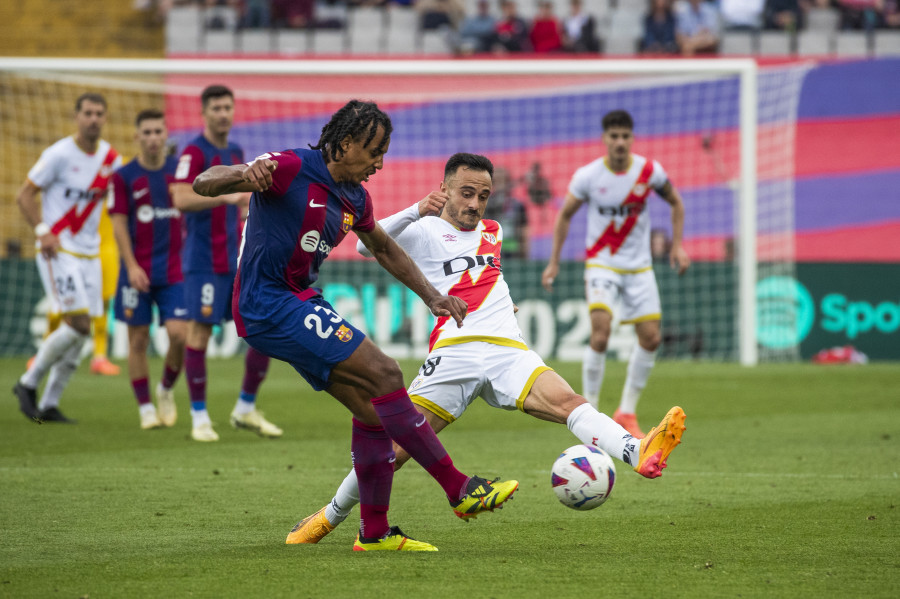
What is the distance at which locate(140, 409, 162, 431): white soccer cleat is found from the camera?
911 cm

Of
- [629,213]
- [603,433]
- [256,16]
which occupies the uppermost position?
[256,16]

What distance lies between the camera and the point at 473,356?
5.41m

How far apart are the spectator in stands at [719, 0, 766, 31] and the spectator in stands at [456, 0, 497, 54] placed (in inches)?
166

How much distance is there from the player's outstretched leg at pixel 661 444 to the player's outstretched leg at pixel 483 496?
2.08ft

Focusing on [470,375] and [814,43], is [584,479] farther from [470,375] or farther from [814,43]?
[814,43]

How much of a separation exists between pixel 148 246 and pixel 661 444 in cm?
573

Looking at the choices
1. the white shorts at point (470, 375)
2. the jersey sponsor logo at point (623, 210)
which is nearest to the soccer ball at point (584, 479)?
the white shorts at point (470, 375)

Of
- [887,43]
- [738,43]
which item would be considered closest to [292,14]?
[738,43]

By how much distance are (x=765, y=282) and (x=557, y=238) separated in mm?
6952

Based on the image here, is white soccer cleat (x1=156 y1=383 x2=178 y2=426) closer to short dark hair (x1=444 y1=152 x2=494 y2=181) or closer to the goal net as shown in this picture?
short dark hair (x1=444 y1=152 x2=494 y2=181)

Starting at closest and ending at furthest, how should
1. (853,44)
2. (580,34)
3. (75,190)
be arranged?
(75,190) < (580,34) < (853,44)

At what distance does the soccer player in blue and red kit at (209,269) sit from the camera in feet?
27.7

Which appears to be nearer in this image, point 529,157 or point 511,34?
point 529,157

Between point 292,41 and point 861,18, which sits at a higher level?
point 861,18
